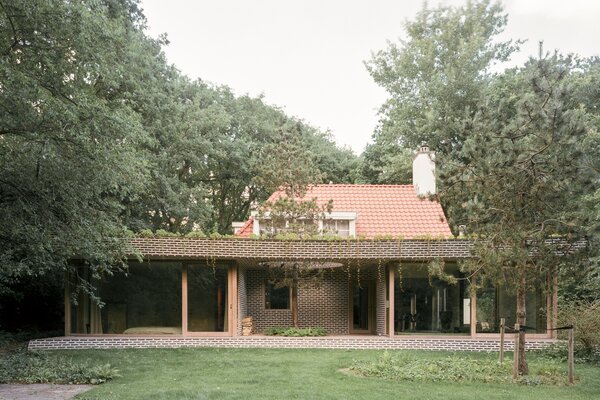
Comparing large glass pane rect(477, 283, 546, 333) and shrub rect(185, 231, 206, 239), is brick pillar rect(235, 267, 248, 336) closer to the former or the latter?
shrub rect(185, 231, 206, 239)

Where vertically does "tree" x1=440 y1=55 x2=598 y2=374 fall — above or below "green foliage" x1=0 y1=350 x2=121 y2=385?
above

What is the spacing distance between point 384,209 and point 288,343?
25.0 ft

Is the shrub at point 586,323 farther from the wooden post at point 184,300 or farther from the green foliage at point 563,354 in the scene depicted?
the wooden post at point 184,300

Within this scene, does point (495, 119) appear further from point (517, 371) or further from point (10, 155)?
point (10, 155)

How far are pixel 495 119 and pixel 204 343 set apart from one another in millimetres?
10262

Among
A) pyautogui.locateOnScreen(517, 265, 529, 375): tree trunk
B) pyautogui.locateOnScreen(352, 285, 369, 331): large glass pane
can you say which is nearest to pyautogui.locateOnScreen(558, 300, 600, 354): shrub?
pyautogui.locateOnScreen(517, 265, 529, 375): tree trunk

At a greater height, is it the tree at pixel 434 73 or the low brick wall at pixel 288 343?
the tree at pixel 434 73

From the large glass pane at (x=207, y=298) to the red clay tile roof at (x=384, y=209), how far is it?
134 inches

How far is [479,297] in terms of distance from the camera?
60.9 feet

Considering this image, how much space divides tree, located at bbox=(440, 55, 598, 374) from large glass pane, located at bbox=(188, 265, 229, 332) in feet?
28.4

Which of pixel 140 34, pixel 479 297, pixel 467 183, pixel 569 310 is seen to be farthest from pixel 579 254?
pixel 140 34

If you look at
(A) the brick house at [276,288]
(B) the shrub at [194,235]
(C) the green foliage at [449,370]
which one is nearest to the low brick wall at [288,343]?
(A) the brick house at [276,288]

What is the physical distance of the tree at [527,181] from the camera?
11641 mm

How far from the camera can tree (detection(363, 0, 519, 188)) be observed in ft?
96.6
